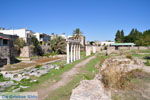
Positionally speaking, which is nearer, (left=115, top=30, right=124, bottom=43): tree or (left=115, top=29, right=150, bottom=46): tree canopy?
(left=115, top=29, right=150, bottom=46): tree canopy

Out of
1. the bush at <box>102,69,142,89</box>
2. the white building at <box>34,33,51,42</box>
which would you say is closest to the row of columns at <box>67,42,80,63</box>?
the bush at <box>102,69,142,89</box>

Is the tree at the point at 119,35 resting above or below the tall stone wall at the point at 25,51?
above

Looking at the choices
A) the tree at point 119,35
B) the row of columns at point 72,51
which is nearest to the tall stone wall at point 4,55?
the row of columns at point 72,51

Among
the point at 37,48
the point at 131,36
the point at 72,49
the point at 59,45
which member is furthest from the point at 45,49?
the point at 131,36

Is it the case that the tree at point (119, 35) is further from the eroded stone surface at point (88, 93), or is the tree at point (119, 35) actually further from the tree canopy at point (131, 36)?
the eroded stone surface at point (88, 93)

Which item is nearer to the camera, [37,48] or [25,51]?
[25,51]

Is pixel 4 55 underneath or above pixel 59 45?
underneath

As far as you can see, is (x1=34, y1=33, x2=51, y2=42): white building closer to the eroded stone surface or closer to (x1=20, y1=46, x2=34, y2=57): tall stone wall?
(x1=20, y1=46, x2=34, y2=57): tall stone wall

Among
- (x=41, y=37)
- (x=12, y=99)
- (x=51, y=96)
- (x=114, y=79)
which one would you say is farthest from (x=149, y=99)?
(x=41, y=37)

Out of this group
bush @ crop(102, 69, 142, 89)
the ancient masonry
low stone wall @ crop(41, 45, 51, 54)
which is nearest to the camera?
bush @ crop(102, 69, 142, 89)

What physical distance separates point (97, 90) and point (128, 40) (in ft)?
261

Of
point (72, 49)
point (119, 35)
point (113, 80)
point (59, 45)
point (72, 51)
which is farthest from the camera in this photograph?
point (119, 35)

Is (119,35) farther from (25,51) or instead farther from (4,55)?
(4,55)

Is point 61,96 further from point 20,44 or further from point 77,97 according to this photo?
point 20,44
